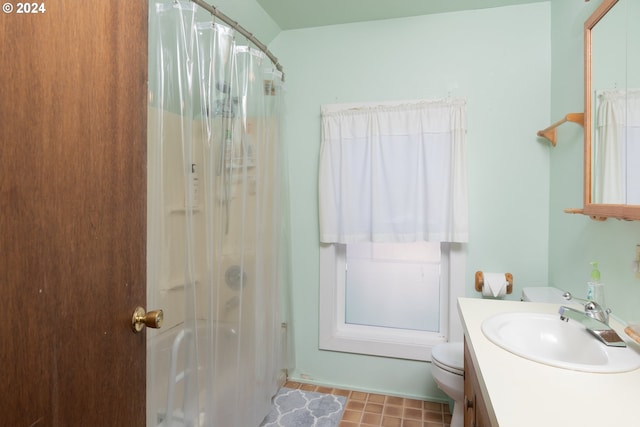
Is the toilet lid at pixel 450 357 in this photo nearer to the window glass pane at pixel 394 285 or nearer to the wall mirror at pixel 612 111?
the window glass pane at pixel 394 285

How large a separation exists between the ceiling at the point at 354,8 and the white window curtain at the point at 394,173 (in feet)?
1.84

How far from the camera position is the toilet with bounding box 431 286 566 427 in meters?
1.62

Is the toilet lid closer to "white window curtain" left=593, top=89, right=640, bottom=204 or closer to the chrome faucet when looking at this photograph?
the chrome faucet

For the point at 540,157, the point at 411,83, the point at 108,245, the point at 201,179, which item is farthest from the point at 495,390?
the point at 411,83

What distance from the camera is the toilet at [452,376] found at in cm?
162

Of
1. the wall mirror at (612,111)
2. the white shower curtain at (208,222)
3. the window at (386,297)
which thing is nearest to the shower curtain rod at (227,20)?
the white shower curtain at (208,222)

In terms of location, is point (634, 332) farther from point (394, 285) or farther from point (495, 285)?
point (394, 285)

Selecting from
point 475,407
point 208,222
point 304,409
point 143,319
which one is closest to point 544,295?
point 475,407

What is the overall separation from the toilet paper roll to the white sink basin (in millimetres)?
660

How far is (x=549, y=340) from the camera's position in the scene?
123cm

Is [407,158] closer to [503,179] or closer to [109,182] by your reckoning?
[503,179]

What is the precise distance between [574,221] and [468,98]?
3.05ft

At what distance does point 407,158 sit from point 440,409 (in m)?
1.58

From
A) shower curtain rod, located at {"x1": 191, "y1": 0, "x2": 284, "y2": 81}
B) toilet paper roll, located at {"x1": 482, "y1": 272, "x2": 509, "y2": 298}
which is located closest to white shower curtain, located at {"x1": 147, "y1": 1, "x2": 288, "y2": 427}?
shower curtain rod, located at {"x1": 191, "y1": 0, "x2": 284, "y2": 81}
